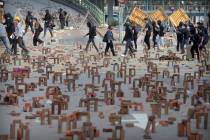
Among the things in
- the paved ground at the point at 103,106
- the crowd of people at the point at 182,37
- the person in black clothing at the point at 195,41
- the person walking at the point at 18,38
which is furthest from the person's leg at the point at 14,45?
the person in black clothing at the point at 195,41

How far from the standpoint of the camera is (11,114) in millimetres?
12594

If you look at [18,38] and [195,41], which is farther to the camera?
[18,38]

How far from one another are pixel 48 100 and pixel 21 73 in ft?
15.3

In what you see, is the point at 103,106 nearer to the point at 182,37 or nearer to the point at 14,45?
the point at 14,45

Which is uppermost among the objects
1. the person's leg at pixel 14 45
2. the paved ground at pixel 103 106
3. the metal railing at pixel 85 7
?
the metal railing at pixel 85 7

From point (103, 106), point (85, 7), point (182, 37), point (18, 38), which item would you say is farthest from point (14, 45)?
point (85, 7)

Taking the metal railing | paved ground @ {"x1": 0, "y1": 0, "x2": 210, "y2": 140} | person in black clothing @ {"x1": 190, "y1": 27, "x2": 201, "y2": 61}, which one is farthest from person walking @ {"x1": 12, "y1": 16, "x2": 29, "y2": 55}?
the metal railing

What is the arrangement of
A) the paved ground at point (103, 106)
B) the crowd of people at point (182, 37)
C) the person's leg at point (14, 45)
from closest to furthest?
the paved ground at point (103, 106)
the person's leg at point (14, 45)
the crowd of people at point (182, 37)

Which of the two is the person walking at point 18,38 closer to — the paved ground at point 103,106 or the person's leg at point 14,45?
the person's leg at point 14,45

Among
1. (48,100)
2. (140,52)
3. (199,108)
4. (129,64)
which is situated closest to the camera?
(199,108)

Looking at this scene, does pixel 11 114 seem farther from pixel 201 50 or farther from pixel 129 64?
pixel 201 50

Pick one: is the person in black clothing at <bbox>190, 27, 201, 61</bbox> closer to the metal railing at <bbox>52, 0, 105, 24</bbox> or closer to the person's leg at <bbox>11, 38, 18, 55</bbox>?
the person's leg at <bbox>11, 38, 18, 55</bbox>

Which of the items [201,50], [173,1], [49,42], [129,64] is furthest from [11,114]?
[173,1]

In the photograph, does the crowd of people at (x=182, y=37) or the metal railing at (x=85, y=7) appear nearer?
the crowd of people at (x=182, y=37)
